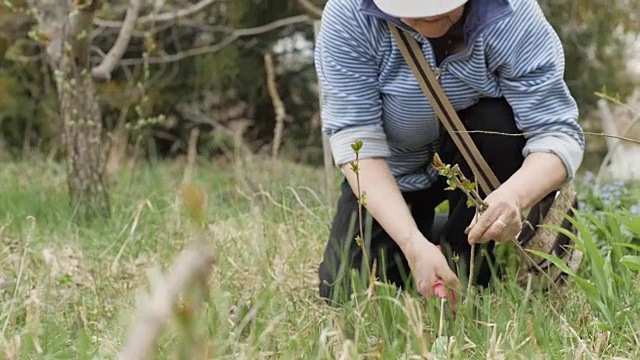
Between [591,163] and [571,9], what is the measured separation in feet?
3.45

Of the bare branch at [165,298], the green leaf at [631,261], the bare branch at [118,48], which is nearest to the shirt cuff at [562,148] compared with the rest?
the green leaf at [631,261]

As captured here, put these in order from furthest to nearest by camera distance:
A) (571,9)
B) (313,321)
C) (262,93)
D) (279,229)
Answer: (262,93) → (571,9) → (279,229) → (313,321)

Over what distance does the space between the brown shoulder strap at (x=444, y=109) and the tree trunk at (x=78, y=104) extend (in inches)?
57.5

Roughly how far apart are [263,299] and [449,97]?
0.65 metres

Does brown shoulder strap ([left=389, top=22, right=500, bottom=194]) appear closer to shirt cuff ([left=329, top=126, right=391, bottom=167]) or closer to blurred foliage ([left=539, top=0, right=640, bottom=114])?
shirt cuff ([left=329, top=126, right=391, bottom=167])

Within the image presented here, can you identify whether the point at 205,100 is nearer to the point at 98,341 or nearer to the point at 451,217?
the point at 451,217

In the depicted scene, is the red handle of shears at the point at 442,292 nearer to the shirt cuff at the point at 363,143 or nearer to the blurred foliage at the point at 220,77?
the shirt cuff at the point at 363,143

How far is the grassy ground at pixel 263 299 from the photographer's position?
1544 mm

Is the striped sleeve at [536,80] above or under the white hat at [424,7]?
under

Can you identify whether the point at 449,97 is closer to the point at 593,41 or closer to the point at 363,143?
the point at 363,143

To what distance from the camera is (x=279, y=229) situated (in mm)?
2701

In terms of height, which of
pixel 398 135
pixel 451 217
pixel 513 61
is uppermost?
pixel 513 61

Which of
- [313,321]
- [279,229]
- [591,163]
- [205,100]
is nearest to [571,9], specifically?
[591,163]

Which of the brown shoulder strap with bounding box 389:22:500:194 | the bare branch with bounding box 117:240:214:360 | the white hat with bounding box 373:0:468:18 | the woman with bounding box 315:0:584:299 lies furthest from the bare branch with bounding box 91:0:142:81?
the bare branch with bounding box 117:240:214:360
